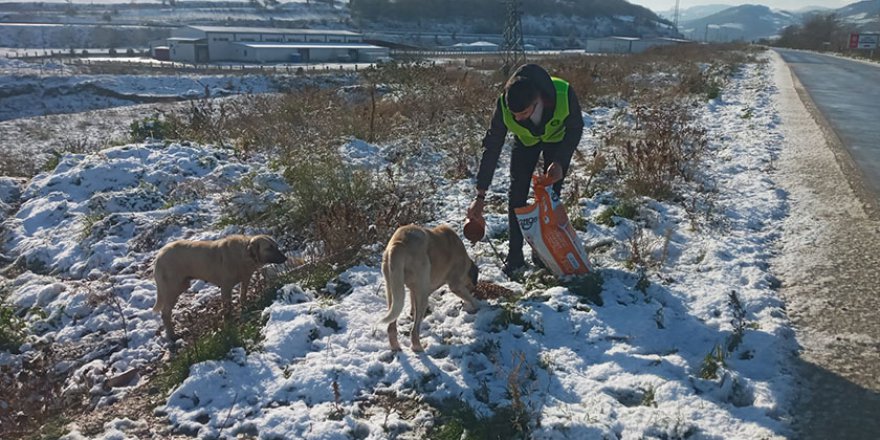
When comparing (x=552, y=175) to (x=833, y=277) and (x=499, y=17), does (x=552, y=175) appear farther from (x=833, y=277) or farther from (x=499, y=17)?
(x=499, y=17)

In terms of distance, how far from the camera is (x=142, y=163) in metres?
9.23

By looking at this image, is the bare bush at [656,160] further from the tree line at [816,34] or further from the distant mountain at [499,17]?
the distant mountain at [499,17]

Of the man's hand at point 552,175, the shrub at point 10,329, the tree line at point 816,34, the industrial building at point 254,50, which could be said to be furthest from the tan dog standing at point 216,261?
the tree line at point 816,34

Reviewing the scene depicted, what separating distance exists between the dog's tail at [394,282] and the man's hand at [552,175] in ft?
4.97

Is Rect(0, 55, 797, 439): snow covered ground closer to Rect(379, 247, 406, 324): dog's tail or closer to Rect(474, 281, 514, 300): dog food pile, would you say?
Rect(474, 281, 514, 300): dog food pile

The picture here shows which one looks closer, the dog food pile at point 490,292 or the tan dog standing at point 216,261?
the dog food pile at point 490,292

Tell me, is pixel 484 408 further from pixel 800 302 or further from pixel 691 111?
pixel 691 111

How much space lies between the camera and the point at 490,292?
16.3 feet

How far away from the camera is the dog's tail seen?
3975mm

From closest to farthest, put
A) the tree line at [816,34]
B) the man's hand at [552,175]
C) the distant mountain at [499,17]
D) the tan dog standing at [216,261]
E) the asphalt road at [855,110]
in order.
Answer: the man's hand at [552,175] < the tan dog standing at [216,261] < the asphalt road at [855,110] < the tree line at [816,34] < the distant mountain at [499,17]

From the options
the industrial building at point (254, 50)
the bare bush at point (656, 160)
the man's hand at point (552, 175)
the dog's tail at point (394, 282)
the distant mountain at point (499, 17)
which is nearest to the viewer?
the dog's tail at point (394, 282)

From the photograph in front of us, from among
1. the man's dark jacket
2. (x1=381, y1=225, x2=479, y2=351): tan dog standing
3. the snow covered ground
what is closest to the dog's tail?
(x1=381, y1=225, x2=479, y2=351): tan dog standing

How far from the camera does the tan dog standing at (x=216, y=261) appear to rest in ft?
17.1

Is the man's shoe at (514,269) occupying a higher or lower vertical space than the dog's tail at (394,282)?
lower
